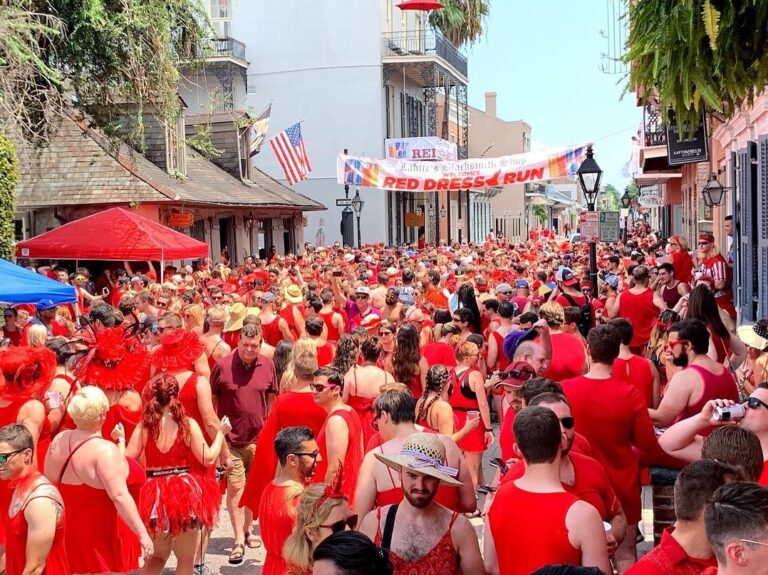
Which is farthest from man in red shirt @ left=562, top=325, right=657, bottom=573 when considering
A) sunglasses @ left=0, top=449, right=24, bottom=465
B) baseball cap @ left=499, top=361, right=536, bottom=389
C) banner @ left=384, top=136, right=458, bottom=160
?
banner @ left=384, top=136, right=458, bottom=160

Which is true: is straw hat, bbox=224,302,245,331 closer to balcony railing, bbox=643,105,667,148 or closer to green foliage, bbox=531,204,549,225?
balcony railing, bbox=643,105,667,148

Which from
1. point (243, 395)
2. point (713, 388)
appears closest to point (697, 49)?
point (713, 388)

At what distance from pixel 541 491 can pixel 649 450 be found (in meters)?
1.75

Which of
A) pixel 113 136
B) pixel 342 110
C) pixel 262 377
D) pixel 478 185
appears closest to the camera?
pixel 262 377

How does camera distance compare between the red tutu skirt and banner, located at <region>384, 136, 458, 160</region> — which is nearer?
the red tutu skirt

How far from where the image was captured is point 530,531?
3.72 metres

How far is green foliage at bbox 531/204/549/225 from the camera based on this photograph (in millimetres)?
93412

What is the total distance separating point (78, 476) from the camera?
5.30 m

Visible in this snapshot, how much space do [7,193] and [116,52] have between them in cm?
410

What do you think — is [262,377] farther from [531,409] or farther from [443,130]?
[443,130]

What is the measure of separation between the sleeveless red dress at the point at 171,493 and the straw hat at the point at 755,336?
3.18 metres

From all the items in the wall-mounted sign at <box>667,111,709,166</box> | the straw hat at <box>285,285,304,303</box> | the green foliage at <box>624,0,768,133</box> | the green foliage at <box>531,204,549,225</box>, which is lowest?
the straw hat at <box>285,285,304,303</box>

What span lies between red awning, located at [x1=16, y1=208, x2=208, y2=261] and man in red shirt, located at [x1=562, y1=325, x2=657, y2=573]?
10.5 meters

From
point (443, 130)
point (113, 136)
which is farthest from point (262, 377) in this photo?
point (443, 130)
